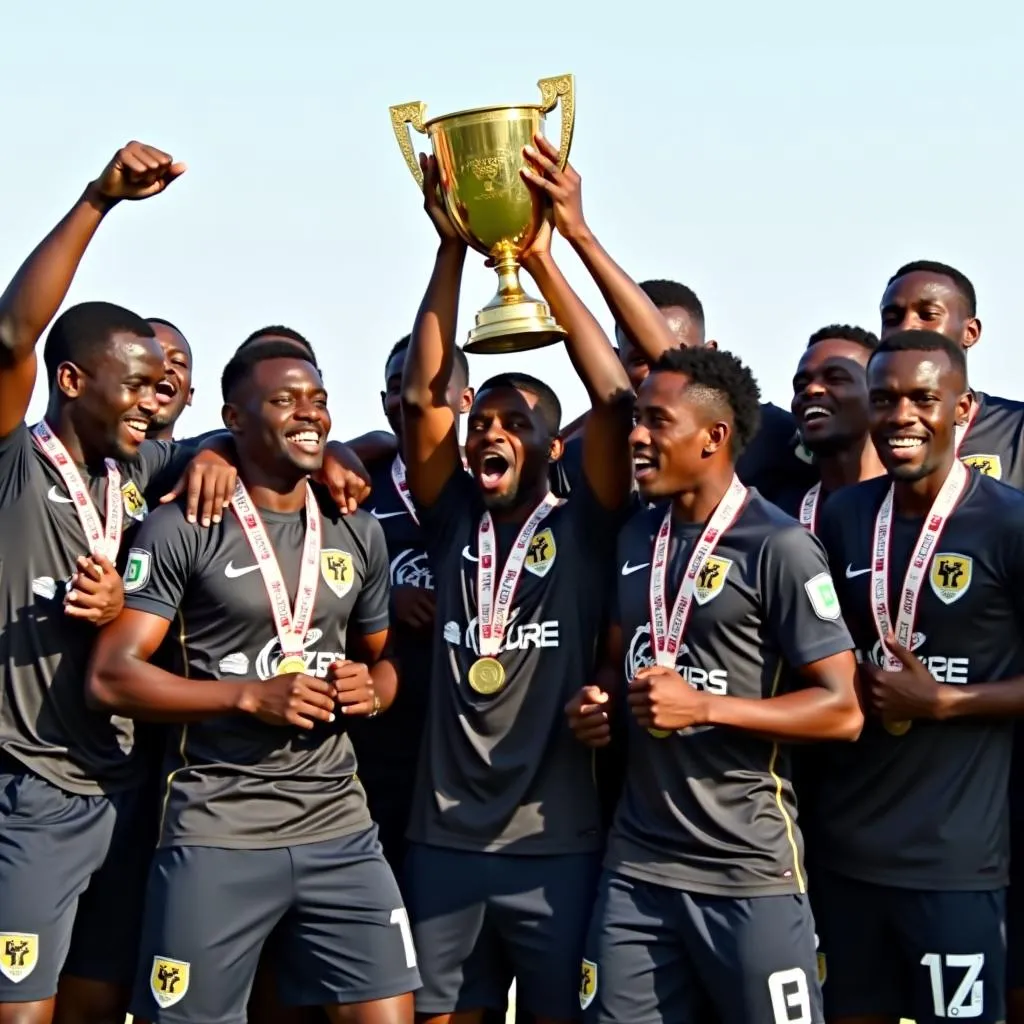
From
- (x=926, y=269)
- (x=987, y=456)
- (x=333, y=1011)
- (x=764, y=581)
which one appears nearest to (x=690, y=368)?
(x=764, y=581)

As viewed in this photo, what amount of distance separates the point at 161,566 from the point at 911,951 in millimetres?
3118

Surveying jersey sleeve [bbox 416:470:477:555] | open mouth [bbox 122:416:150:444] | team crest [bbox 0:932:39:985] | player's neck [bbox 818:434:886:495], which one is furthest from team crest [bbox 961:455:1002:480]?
team crest [bbox 0:932:39:985]

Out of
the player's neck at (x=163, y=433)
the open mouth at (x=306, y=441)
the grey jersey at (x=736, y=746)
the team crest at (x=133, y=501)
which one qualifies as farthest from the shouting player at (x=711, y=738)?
the player's neck at (x=163, y=433)

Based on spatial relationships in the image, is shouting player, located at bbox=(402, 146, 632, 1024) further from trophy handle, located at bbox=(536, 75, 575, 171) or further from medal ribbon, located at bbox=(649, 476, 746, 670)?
medal ribbon, located at bbox=(649, 476, 746, 670)

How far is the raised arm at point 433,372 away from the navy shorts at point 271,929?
1.49 meters

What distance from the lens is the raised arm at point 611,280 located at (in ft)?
20.0

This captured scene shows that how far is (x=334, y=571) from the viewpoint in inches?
244

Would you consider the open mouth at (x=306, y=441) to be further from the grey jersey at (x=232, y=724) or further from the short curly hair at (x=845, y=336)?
the short curly hair at (x=845, y=336)

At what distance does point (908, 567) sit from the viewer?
5.90m

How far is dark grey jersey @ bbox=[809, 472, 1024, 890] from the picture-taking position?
18.8 ft

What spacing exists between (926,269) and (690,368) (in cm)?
205

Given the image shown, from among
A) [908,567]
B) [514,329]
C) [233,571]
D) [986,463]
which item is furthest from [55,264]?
[986,463]

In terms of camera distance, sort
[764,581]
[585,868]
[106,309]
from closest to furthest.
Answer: [764,581]
[585,868]
[106,309]

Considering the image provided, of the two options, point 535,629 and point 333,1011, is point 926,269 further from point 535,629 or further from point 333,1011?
point 333,1011
